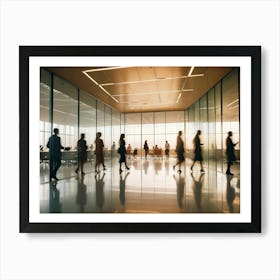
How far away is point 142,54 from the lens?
9.35 ft

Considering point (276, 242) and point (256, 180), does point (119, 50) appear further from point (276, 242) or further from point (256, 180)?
point (276, 242)

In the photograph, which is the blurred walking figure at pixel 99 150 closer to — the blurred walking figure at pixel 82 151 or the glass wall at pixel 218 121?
the blurred walking figure at pixel 82 151

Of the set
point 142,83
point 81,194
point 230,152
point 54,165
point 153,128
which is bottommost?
point 81,194

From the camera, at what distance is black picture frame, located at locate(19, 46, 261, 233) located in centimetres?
280

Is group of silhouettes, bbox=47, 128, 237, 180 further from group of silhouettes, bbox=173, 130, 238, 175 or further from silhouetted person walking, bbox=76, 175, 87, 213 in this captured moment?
silhouetted person walking, bbox=76, 175, 87, 213

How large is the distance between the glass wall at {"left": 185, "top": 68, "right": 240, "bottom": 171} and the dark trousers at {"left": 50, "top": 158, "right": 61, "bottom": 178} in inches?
59.9

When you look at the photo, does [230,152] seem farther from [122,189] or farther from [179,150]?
[122,189]

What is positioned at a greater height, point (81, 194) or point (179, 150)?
point (179, 150)

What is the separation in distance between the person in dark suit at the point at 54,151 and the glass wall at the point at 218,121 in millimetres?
1508

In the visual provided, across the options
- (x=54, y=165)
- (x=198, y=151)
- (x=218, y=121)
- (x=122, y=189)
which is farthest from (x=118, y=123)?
(x=218, y=121)

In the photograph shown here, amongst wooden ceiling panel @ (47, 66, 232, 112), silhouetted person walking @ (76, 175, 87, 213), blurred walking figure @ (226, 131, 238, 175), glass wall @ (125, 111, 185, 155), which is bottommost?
silhouetted person walking @ (76, 175, 87, 213)

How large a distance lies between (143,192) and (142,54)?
159 centimetres

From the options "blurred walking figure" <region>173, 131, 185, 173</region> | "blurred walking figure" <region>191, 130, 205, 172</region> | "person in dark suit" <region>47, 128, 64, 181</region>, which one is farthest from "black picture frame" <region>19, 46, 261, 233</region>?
"blurred walking figure" <region>173, 131, 185, 173</region>
